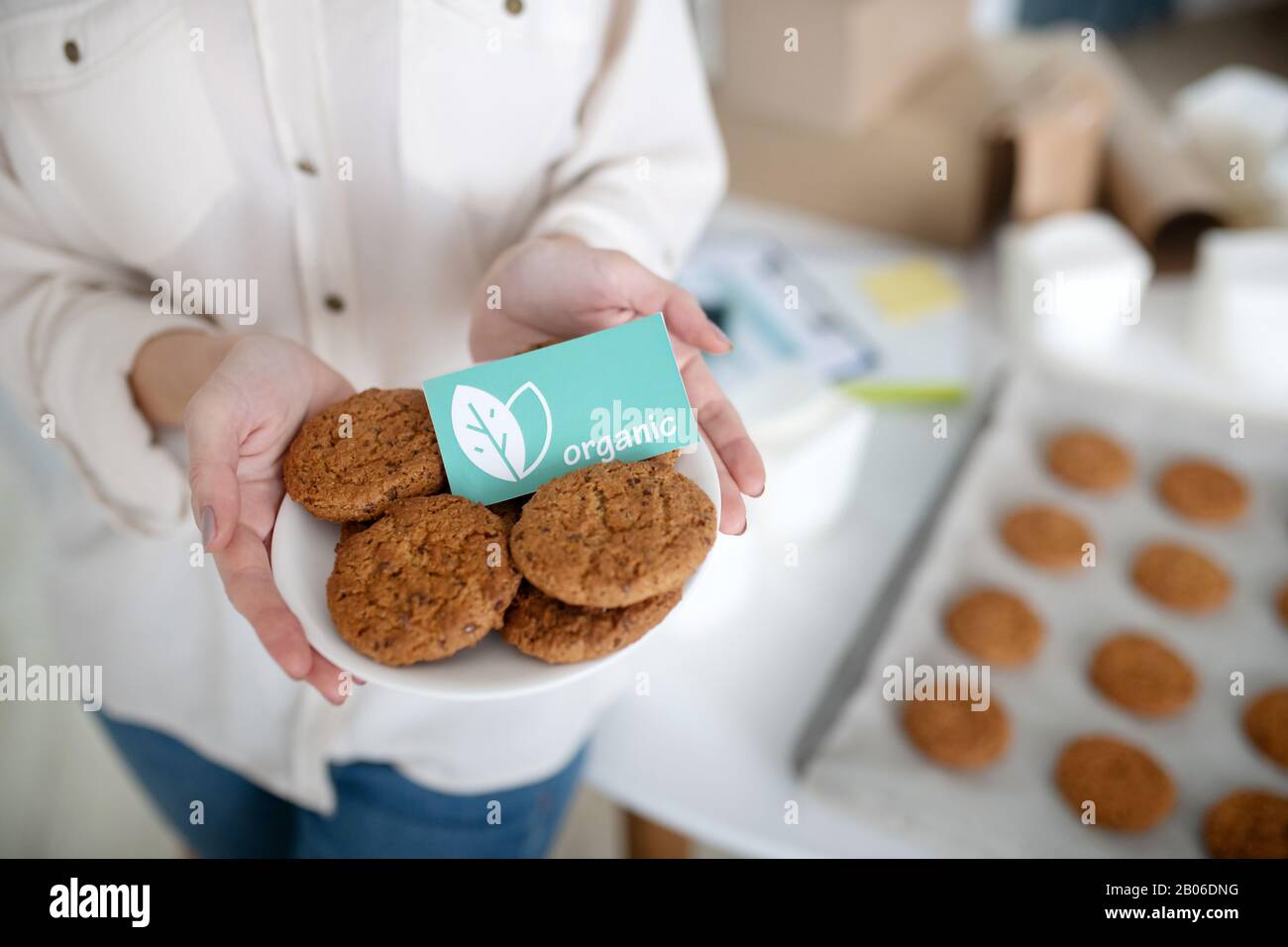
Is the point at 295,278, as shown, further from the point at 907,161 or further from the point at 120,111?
the point at 907,161

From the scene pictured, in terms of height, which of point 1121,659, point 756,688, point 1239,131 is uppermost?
point 1239,131

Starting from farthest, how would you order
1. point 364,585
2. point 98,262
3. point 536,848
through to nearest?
point 536,848
point 98,262
point 364,585

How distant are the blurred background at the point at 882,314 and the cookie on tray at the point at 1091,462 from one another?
0.10 metres

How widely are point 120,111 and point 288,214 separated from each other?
0.53 ft

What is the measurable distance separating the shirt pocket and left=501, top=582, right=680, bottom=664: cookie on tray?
20.1 inches

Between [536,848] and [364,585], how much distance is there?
618 millimetres

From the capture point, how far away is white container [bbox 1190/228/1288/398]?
1.33 meters

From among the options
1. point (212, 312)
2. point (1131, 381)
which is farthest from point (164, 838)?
point (1131, 381)

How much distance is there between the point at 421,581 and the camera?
753 millimetres

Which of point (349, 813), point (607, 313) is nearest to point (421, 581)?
point (607, 313)

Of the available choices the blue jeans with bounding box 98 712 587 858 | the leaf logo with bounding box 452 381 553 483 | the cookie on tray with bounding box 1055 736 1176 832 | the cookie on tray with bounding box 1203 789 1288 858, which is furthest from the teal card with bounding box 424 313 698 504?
the cookie on tray with bounding box 1203 789 1288 858

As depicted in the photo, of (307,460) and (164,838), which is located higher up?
(307,460)
